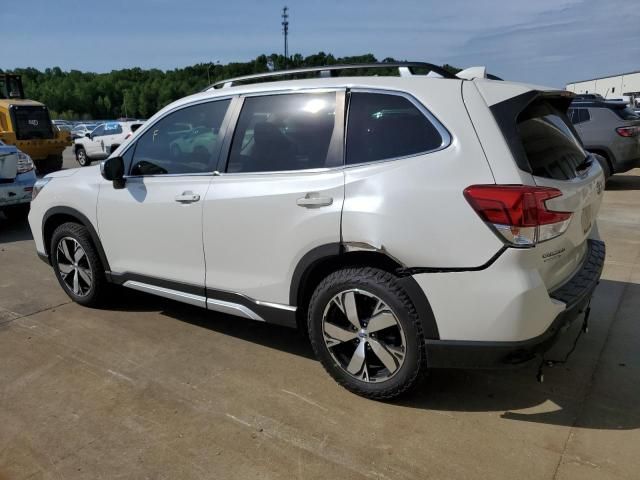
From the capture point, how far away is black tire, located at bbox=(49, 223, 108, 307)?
4.41 meters

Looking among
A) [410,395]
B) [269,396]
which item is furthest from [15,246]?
[410,395]

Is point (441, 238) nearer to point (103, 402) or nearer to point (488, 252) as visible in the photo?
point (488, 252)

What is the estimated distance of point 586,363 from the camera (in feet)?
11.5

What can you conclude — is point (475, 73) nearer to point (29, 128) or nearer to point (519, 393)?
point (519, 393)

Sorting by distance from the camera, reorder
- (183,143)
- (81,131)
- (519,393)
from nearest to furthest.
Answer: (519,393), (183,143), (81,131)

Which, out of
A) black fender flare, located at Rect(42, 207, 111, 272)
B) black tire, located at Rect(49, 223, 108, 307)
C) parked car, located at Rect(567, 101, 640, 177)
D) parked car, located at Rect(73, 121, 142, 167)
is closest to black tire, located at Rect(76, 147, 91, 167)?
parked car, located at Rect(73, 121, 142, 167)

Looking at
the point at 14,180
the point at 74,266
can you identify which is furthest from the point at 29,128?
the point at 74,266

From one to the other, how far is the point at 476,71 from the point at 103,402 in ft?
9.69

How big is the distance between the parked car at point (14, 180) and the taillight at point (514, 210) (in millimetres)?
7429

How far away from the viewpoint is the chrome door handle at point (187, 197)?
3.55 metres

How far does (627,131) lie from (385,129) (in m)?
9.74

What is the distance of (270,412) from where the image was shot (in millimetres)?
3035

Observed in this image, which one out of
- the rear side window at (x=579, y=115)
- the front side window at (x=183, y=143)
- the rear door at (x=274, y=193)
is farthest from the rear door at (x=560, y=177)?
the rear side window at (x=579, y=115)

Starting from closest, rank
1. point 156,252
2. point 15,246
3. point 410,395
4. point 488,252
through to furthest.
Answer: point 488,252 < point 410,395 < point 156,252 < point 15,246
